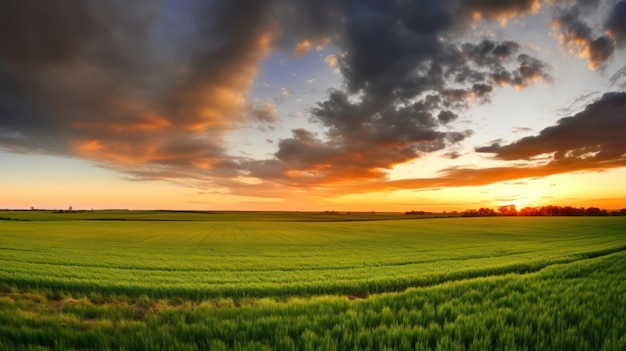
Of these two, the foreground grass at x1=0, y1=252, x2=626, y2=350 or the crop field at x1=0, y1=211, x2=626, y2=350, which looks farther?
the crop field at x1=0, y1=211, x2=626, y2=350

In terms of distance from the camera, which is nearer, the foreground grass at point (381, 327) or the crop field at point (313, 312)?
the foreground grass at point (381, 327)

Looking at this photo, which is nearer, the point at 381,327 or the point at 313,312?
the point at 381,327

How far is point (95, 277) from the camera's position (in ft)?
50.9

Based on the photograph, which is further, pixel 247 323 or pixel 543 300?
pixel 543 300

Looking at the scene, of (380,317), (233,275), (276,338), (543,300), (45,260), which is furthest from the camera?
(45,260)

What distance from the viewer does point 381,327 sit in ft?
18.2

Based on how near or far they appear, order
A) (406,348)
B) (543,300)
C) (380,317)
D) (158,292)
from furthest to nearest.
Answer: (158,292)
(543,300)
(380,317)
(406,348)

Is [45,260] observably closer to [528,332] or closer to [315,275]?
[315,275]

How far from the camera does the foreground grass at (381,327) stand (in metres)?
4.97

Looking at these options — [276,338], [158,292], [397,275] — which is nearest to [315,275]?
[397,275]

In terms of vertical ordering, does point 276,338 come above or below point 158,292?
above

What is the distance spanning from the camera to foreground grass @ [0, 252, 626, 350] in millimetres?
4973

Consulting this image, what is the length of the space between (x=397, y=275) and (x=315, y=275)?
13.7 feet

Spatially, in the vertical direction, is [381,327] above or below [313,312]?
above
